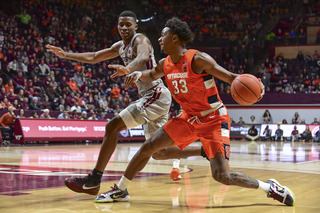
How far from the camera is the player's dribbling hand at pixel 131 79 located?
4535 mm

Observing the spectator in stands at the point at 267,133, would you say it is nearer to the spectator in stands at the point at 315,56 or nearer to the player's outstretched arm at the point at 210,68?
the spectator in stands at the point at 315,56

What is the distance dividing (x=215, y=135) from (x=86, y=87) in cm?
1738

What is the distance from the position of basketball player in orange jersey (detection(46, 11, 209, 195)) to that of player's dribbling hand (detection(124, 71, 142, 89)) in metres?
0.09

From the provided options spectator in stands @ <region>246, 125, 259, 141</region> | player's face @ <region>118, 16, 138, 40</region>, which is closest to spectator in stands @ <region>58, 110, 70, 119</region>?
spectator in stands @ <region>246, 125, 259, 141</region>

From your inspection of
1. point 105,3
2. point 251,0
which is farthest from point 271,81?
point 105,3

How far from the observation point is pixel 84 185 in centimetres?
488

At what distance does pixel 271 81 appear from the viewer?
28984 millimetres

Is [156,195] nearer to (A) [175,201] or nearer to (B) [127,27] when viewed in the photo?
(A) [175,201]

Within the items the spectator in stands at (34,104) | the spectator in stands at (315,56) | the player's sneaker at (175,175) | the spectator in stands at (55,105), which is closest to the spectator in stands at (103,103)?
the spectator in stands at (55,105)

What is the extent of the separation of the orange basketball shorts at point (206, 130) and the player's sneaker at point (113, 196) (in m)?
0.81

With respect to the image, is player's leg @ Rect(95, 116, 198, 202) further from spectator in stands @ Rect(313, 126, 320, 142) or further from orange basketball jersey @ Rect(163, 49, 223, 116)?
spectator in stands @ Rect(313, 126, 320, 142)

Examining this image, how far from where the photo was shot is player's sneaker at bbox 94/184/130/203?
4652mm

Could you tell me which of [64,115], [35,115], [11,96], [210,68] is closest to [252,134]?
[64,115]

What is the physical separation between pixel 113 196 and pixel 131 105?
112 centimetres
